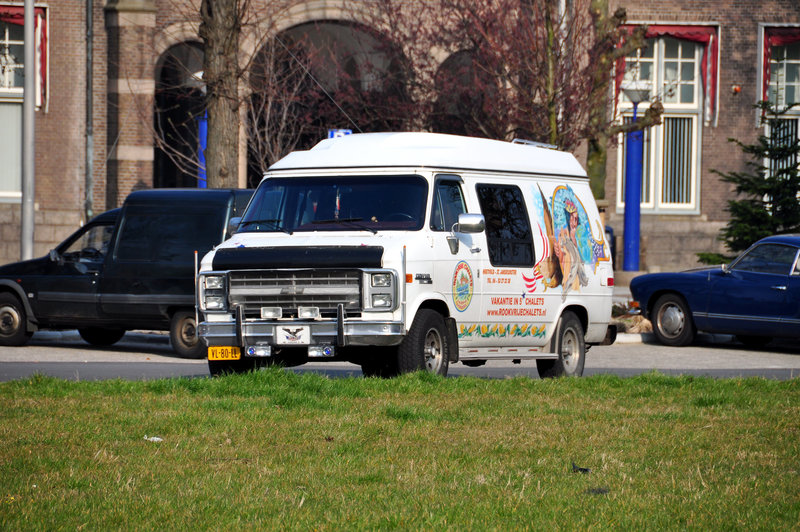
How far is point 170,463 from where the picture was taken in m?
7.07

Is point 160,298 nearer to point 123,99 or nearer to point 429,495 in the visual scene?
point 429,495

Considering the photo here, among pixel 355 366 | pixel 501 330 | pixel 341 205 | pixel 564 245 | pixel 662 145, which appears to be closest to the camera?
pixel 341 205

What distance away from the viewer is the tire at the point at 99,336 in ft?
60.0

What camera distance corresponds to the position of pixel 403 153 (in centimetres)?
1184

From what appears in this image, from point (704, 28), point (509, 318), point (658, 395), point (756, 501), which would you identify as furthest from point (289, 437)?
point (704, 28)

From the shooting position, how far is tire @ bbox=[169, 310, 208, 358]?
16266 millimetres

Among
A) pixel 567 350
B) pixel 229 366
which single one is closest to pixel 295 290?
pixel 229 366

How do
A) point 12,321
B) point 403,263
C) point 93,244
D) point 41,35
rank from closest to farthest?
1. point 403,263
2. point 93,244
3. point 12,321
4. point 41,35

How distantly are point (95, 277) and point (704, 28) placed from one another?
22.4 meters

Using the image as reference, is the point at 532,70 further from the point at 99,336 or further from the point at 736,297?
the point at 99,336

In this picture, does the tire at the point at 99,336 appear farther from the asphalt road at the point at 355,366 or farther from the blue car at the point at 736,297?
the blue car at the point at 736,297

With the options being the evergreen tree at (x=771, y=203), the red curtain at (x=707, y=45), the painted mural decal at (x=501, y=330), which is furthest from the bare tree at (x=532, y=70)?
the painted mural decal at (x=501, y=330)

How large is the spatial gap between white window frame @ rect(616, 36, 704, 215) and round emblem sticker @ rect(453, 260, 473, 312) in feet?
77.5

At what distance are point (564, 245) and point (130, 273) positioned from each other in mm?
5982
